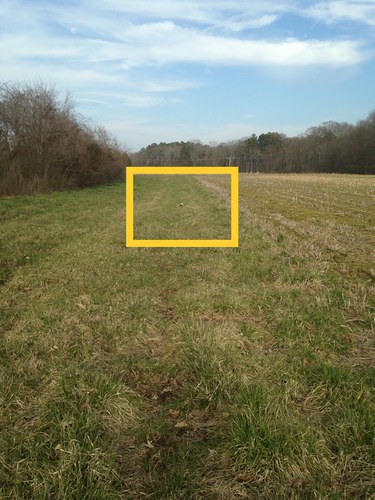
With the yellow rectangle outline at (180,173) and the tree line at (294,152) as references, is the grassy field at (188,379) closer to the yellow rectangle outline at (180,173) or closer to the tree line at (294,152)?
the yellow rectangle outline at (180,173)

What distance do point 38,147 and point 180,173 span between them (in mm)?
19981

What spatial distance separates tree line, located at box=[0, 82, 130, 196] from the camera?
22109 mm

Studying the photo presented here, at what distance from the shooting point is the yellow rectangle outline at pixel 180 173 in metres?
7.70

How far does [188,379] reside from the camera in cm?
357

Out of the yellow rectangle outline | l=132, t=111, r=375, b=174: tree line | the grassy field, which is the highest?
l=132, t=111, r=375, b=174: tree line

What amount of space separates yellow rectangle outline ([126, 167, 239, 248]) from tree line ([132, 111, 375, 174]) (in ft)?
166

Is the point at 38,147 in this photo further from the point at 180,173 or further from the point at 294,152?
the point at 294,152

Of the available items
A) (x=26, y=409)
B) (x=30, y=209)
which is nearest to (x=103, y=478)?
(x=26, y=409)

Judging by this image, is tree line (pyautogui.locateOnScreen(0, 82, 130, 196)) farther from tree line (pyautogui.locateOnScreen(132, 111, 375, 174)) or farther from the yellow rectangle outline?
tree line (pyautogui.locateOnScreen(132, 111, 375, 174))

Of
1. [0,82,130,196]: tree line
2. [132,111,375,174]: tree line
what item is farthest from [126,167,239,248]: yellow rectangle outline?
[132,111,375,174]: tree line

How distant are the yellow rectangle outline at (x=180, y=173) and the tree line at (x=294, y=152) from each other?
50.5 m

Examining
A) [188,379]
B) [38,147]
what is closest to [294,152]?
[38,147]

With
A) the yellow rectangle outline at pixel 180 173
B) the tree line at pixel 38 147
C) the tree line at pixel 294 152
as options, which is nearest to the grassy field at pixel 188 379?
the yellow rectangle outline at pixel 180 173

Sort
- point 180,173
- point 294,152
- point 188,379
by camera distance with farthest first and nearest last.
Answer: point 294,152, point 180,173, point 188,379
